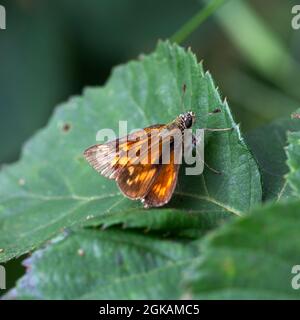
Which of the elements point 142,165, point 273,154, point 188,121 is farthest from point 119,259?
point 273,154

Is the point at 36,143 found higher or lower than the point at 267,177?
higher

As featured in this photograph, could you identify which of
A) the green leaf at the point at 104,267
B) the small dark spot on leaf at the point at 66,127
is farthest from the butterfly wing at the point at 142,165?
the small dark spot on leaf at the point at 66,127

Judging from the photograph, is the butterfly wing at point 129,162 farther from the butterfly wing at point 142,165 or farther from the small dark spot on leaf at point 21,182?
the small dark spot on leaf at point 21,182

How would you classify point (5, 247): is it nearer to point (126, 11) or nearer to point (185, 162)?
point (185, 162)

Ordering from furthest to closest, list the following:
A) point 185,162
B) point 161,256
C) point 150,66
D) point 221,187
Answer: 1. point 150,66
2. point 185,162
3. point 221,187
4. point 161,256

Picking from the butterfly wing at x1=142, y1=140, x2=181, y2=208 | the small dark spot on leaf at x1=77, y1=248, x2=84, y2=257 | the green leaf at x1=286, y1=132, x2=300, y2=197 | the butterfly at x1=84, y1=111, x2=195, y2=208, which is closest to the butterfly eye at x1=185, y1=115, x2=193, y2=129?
the butterfly at x1=84, y1=111, x2=195, y2=208

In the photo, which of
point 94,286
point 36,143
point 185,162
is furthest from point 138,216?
point 36,143
